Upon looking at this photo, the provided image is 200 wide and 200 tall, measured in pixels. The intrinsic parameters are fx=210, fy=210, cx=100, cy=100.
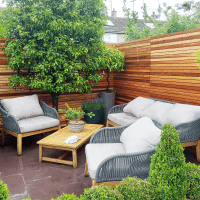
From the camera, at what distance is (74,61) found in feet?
16.3

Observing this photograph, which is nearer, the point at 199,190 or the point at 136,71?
the point at 199,190

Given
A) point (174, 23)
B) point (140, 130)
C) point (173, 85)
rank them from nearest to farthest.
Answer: point (140, 130)
point (173, 85)
point (174, 23)

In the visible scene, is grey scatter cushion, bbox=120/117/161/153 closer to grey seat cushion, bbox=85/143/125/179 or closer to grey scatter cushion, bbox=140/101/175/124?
grey seat cushion, bbox=85/143/125/179

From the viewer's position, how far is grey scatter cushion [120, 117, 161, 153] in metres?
2.44

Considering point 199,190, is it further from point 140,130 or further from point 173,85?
point 173,85

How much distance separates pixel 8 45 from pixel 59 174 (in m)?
2.98

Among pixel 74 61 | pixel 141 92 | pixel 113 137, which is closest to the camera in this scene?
pixel 113 137

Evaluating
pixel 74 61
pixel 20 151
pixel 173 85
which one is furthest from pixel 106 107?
pixel 20 151

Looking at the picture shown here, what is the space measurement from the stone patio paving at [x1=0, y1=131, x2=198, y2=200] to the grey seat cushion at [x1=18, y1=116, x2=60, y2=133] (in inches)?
18.2

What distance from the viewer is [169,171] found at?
1575mm

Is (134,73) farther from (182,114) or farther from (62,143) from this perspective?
(62,143)

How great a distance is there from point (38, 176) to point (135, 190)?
2.01 metres

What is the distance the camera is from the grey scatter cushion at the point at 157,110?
13.0 ft

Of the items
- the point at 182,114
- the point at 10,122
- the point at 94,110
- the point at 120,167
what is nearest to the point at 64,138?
the point at 10,122
